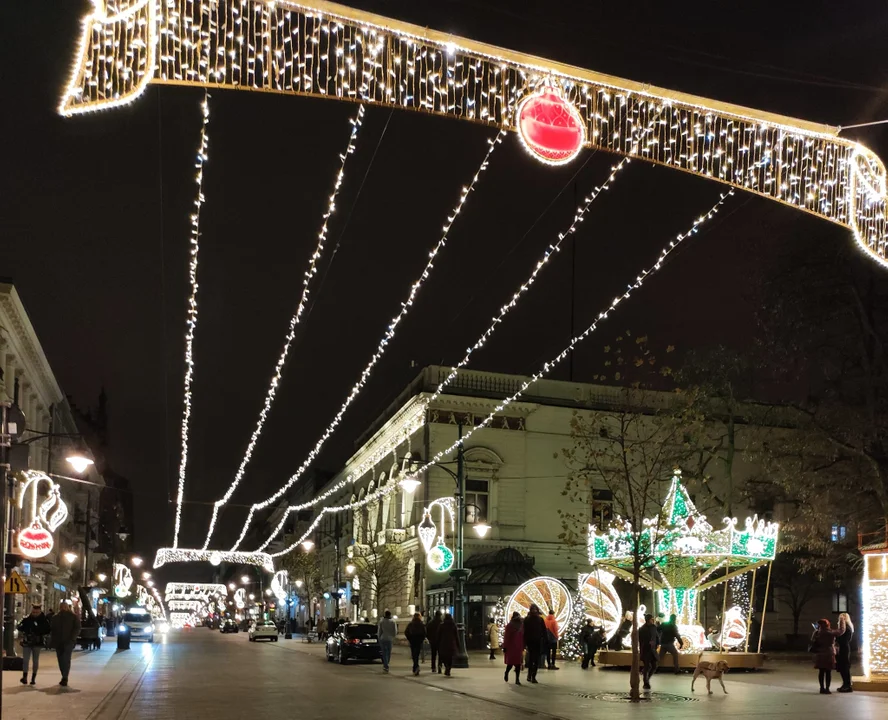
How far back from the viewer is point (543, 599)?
31562mm

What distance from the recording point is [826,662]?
818 inches

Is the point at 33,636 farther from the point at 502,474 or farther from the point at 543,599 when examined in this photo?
the point at 502,474

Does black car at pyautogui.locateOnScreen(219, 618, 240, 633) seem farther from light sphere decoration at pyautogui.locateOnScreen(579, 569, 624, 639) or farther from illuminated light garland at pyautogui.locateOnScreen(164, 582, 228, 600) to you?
illuminated light garland at pyautogui.locateOnScreen(164, 582, 228, 600)

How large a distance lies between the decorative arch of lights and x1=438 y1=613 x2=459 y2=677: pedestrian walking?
54.6ft

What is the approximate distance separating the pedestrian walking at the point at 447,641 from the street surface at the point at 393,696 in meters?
0.63

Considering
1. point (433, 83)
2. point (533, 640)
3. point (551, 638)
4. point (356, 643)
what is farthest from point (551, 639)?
point (433, 83)

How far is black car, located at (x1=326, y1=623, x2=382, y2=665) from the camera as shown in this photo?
33.3 metres

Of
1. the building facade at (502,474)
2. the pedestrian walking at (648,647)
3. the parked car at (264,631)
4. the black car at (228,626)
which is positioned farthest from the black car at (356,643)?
the black car at (228,626)

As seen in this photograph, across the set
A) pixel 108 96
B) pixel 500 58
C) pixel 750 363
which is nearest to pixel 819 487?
pixel 750 363

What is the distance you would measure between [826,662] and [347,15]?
55.9 ft

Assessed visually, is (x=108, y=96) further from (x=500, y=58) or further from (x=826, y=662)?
(x=826, y=662)

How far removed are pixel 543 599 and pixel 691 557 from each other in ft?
19.9

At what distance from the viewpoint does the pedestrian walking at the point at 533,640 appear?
23.5 metres

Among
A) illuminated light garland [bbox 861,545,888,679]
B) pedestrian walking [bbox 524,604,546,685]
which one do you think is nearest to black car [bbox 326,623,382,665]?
pedestrian walking [bbox 524,604,546,685]
